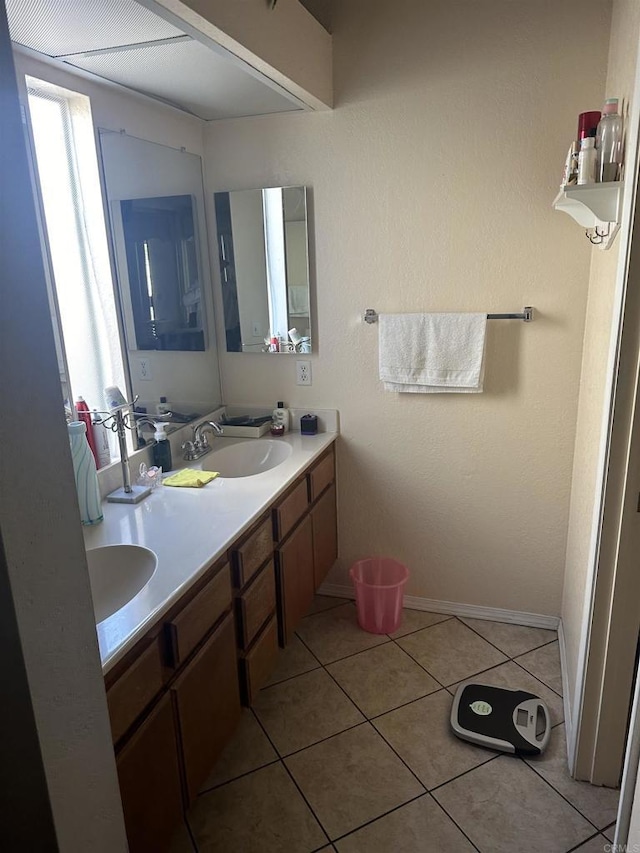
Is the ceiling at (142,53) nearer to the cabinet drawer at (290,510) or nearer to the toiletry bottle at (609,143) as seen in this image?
the toiletry bottle at (609,143)

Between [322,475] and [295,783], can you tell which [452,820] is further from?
[322,475]

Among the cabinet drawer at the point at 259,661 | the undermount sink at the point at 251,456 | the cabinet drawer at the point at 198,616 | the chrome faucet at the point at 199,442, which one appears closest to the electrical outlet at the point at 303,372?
the undermount sink at the point at 251,456

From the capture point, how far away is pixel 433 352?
2.40 meters

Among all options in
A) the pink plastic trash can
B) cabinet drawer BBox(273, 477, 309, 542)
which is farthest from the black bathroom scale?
cabinet drawer BBox(273, 477, 309, 542)

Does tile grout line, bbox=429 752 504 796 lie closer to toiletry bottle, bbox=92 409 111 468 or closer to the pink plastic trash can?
the pink plastic trash can

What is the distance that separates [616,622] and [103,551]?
1.41 m

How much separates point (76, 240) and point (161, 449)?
775 millimetres

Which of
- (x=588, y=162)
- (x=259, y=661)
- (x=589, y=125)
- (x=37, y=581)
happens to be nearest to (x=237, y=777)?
(x=259, y=661)

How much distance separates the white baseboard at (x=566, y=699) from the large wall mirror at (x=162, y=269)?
178 centimetres

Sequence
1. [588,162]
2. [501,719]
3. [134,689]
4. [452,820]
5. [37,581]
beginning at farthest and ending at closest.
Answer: [501,719], [452,820], [588,162], [134,689], [37,581]

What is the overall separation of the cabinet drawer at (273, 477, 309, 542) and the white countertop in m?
0.06

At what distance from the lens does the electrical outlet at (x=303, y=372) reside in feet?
8.66

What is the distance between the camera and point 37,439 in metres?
0.83

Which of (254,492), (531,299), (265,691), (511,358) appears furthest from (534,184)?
(265,691)
